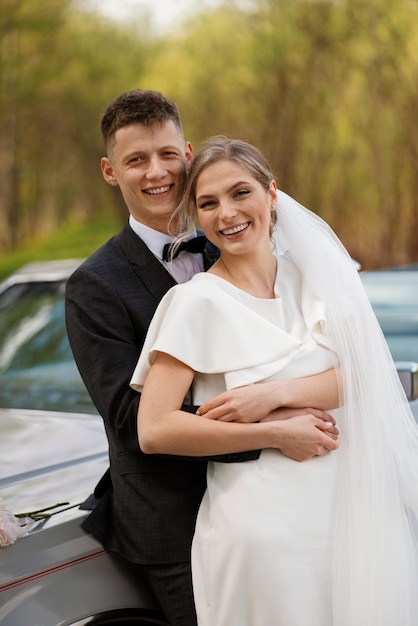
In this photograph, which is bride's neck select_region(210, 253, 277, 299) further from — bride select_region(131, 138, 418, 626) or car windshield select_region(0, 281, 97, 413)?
car windshield select_region(0, 281, 97, 413)

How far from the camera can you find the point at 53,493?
224 centimetres

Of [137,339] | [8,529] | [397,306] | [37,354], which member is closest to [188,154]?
[137,339]

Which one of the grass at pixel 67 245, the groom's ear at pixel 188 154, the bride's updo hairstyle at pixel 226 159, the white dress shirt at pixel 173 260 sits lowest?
the white dress shirt at pixel 173 260

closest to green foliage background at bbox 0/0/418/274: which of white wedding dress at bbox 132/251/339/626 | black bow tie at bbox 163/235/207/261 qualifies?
black bow tie at bbox 163/235/207/261

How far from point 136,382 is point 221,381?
197 mm

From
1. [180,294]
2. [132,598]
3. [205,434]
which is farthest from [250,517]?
[180,294]

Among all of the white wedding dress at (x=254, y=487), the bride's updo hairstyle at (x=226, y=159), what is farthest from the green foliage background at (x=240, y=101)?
the white wedding dress at (x=254, y=487)

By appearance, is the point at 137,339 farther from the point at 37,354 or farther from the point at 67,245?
the point at 67,245

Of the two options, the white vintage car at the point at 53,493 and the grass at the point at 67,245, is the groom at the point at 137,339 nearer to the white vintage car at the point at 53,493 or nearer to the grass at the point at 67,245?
the white vintage car at the point at 53,493

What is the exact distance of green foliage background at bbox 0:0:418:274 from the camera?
1133 cm

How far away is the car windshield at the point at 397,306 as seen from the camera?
3.25m

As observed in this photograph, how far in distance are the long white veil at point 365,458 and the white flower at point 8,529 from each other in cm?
71

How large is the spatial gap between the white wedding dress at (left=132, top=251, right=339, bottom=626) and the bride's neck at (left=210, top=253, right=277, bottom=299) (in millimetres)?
43

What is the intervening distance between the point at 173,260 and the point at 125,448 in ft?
1.75
